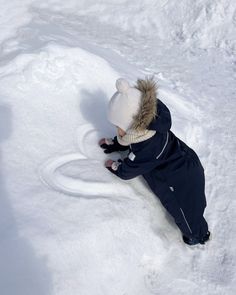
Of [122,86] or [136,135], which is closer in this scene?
[122,86]

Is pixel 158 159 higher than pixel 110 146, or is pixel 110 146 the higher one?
pixel 158 159

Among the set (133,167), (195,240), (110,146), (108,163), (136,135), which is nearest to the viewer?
(136,135)

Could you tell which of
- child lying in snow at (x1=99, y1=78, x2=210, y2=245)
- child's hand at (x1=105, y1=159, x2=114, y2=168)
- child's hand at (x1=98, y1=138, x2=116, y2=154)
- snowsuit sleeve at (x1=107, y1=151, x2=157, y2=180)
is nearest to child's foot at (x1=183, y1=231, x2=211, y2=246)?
child lying in snow at (x1=99, y1=78, x2=210, y2=245)

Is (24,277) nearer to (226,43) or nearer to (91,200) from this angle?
(91,200)

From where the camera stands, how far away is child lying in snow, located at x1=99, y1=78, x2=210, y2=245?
249cm

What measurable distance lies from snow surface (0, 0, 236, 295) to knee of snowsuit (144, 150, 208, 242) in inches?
5.7

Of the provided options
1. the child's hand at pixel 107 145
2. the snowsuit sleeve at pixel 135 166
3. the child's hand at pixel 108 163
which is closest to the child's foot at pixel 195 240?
the snowsuit sleeve at pixel 135 166

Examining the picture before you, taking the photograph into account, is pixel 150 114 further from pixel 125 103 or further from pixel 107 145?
pixel 107 145

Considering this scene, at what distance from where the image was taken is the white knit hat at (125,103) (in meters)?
2.47

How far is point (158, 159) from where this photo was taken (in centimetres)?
268

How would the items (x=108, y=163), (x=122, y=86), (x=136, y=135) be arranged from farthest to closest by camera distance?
1. (x=108, y=163)
2. (x=136, y=135)
3. (x=122, y=86)

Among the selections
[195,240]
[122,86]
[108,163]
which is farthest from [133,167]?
[195,240]

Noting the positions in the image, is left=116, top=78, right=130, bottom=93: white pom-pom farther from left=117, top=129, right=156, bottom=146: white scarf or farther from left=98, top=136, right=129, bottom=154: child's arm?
left=98, top=136, right=129, bottom=154: child's arm

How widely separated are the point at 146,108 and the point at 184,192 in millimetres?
654
